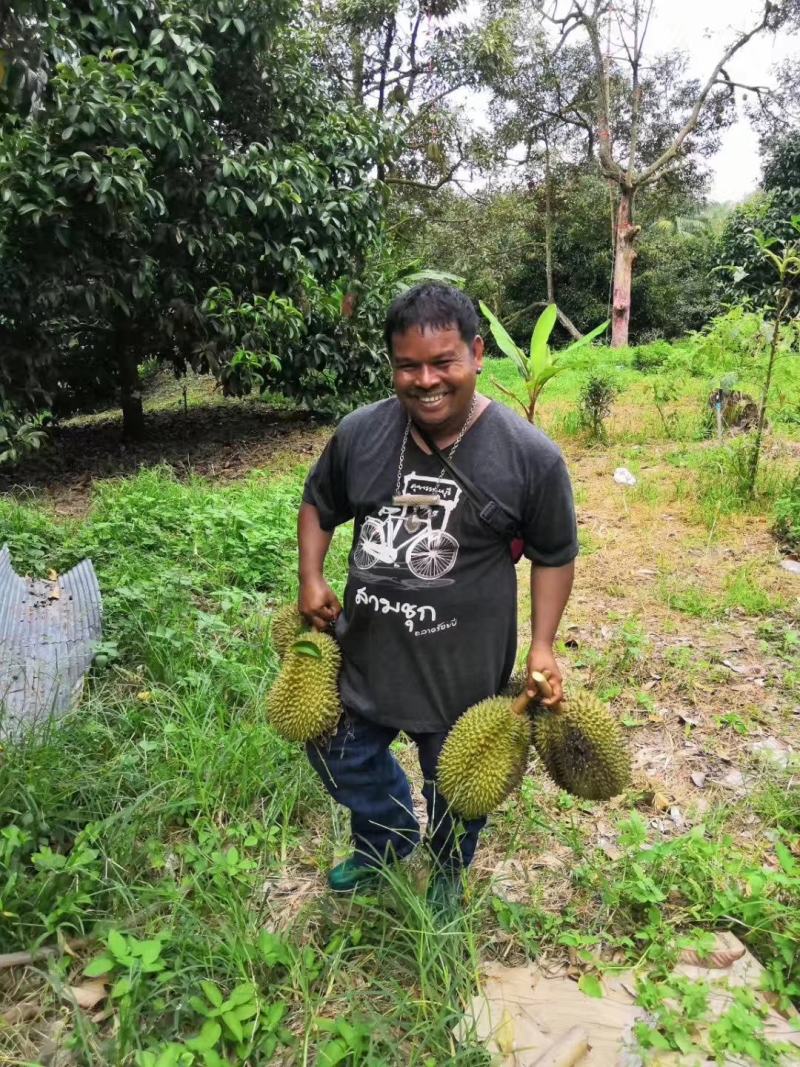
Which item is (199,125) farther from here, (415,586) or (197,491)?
(415,586)

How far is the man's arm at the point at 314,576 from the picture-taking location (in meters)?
1.70

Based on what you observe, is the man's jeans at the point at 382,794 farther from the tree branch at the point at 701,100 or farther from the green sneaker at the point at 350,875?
the tree branch at the point at 701,100

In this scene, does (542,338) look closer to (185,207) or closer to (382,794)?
(382,794)

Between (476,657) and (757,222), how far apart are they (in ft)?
50.3

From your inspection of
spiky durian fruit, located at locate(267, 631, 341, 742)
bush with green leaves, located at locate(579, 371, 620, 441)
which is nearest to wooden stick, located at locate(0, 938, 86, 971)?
spiky durian fruit, located at locate(267, 631, 341, 742)

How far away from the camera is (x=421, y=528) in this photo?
5.04ft

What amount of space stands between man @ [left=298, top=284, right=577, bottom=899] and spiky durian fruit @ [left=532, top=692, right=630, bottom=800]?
73 mm

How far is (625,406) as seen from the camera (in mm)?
8211

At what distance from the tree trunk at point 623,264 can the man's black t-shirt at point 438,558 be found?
45.7ft

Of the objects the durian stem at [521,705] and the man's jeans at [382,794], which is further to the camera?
the man's jeans at [382,794]

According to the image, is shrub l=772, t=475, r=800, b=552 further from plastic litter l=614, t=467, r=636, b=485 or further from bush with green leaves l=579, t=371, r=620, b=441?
A: bush with green leaves l=579, t=371, r=620, b=441

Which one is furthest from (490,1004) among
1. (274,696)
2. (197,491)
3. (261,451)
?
(261,451)

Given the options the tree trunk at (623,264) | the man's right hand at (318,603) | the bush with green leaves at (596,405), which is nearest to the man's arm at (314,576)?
the man's right hand at (318,603)

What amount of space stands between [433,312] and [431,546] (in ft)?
1.54
